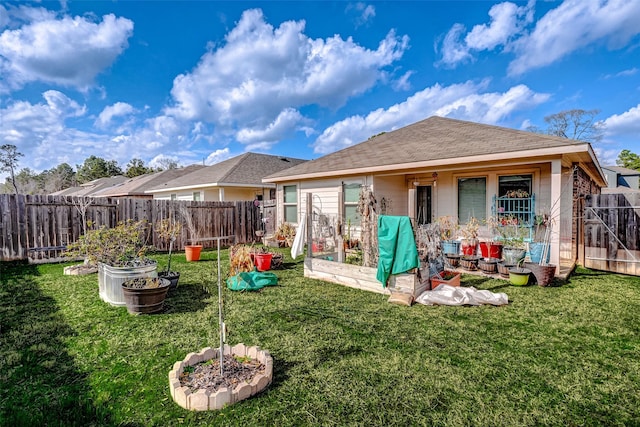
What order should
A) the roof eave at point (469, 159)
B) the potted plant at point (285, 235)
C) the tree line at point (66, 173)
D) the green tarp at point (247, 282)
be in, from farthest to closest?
1. the tree line at point (66, 173)
2. the potted plant at point (285, 235)
3. the roof eave at point (469, 159)
4. the green tarp at point (247, 282)

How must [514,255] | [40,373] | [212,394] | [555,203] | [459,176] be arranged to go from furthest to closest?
[459,176]
[514,255]
[555,203]
[40,373]
[212,394]

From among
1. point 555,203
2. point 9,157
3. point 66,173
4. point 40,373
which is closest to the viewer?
point 40,373

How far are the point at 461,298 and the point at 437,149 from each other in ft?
15.6

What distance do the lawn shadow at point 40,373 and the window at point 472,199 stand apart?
8.41 meters

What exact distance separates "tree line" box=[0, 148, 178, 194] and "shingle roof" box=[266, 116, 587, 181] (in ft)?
127

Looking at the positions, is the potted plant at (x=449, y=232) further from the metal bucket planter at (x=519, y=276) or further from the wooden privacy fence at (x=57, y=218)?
the wooden privacy fence at (x=57, y=218)

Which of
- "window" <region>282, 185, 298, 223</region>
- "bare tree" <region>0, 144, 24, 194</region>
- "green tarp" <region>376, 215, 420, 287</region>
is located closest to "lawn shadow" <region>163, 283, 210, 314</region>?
A: "green tarp" <region>376, 215, 420, 287</region>

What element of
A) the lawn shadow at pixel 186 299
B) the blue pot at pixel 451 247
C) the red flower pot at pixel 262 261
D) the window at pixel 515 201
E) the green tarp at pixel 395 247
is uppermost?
the window at pixel 515 201

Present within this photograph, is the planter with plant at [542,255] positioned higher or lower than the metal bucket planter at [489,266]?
higher

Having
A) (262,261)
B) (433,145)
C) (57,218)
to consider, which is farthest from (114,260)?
(433,145)

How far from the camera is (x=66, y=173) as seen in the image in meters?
50.9

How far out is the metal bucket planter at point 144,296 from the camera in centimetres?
392

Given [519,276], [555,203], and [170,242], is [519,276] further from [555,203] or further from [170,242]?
[170,242]

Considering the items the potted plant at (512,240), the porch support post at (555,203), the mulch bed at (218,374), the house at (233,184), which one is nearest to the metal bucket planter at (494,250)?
the potted plant at (512,240)
